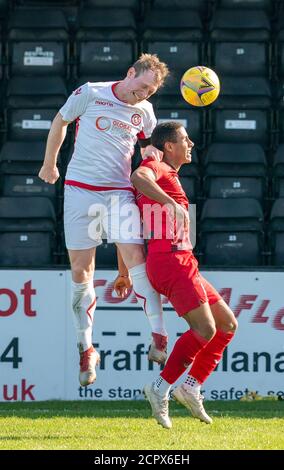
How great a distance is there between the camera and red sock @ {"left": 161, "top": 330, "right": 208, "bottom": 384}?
7.95 metres

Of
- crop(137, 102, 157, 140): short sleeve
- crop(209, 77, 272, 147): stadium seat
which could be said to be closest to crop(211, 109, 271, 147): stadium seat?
crop(209, 77, 272, 147): stadium seat

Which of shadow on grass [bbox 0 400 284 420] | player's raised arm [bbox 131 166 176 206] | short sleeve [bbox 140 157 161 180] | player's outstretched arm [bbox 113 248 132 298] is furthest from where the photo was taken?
shadow on grass [bbox 0 400 284 420]

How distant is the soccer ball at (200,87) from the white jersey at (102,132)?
975 millimetres

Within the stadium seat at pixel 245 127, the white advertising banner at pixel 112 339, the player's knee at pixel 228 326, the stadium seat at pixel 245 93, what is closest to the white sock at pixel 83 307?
the player's knee at pixel 228 326

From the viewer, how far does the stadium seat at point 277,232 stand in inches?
489

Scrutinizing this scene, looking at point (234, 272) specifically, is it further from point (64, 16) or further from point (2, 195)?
point (64, 16)

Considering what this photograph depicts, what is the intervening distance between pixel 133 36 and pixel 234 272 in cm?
356

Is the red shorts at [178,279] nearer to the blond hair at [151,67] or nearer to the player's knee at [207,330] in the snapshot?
the player's knee at [207,330]

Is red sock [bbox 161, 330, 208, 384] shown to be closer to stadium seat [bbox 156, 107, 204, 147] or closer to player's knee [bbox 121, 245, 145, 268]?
player's knee [bbox 121, 245, 145, 268]

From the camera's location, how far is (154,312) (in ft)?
26.8

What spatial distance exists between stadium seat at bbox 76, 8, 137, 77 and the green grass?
4.44 m

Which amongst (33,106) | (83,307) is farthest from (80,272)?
(33,106)

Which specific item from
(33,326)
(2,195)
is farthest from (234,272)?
(2,195)

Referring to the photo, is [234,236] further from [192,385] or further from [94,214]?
[192,385]
